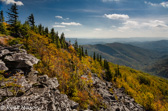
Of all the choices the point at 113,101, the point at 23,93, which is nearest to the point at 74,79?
the point at 113,101

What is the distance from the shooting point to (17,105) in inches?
455

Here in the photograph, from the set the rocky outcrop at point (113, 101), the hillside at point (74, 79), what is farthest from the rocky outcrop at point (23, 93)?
the rocky outcrop at point (113, 101)

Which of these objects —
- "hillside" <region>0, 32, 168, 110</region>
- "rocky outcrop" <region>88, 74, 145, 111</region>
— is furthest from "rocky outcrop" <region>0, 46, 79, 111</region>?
"rocky outcrop" <region>88, 74, 145, 111</region>

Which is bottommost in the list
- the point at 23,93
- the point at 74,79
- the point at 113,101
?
the point at 113,101

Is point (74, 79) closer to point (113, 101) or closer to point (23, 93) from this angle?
point (113, 101)

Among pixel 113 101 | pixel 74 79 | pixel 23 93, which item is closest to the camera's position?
pixel 23 93

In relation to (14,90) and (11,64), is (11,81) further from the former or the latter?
(11,64)

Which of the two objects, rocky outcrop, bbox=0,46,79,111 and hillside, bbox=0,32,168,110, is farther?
hillside, bbox=0,32,168,110

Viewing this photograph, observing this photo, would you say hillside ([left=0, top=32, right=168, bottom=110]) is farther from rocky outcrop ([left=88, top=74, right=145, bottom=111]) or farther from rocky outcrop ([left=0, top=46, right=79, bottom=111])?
rocky outcrop ([left=0, top=46, right=79, bottom=111])

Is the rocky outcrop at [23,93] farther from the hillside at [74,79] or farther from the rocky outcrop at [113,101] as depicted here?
the rocky outcrop at [113,101]

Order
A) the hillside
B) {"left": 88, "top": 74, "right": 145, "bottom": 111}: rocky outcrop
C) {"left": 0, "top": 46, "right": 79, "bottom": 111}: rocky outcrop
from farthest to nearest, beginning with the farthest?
{"left": 88, "top": 74, "right": 145, "bottom": 111}: rocky outcrop < the hillside < {"left": 0, "top": 46, "right": 79, "bottom": 111}: rocky outcrop

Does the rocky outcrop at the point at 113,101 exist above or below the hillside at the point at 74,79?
below

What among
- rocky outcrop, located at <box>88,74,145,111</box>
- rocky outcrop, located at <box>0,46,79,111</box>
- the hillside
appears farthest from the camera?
rocky outcrop, located at <box>88,74,145,111</box>

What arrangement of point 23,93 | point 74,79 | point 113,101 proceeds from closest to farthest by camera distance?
point 23,93 → point 74,79 → point 113,101
